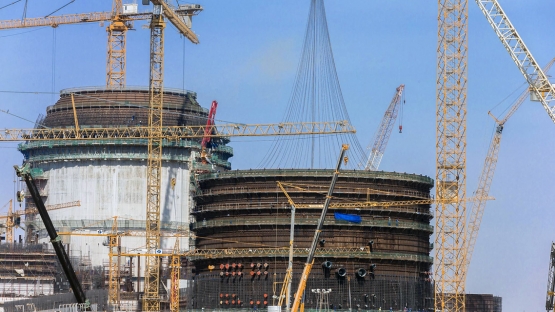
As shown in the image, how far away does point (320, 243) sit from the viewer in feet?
574

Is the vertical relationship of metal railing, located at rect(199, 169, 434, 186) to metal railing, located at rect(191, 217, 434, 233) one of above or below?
above

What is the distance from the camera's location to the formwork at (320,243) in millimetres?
174375

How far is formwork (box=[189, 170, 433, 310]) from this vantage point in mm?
174375

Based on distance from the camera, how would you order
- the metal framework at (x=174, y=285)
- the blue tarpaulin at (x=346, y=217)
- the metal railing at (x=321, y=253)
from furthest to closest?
1. the metal framework at (x=174, y=285)
2. the blue tarpaulin at (x=346, y=217)
3. the metal railing at (x=321, y=253)

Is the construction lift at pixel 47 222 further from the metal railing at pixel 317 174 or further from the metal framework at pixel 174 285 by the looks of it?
the metal railing at pixel 317 174

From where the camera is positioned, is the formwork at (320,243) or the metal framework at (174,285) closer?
the formwork at (320,243)

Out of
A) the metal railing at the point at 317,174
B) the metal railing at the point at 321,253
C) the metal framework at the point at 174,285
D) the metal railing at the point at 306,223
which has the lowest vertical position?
the metal framework at the point at 174,285

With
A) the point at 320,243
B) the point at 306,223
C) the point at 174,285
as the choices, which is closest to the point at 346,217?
the point at 320,243

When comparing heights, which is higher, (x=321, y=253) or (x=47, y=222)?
(x=47, y=222)

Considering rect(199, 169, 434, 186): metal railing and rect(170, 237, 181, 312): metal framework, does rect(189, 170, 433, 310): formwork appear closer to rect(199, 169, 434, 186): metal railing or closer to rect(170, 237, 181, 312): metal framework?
rect(199, 169, 434, 186): metal railing

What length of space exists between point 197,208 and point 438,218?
4118 centimetres

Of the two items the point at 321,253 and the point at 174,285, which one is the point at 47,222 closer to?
the point at 321,253

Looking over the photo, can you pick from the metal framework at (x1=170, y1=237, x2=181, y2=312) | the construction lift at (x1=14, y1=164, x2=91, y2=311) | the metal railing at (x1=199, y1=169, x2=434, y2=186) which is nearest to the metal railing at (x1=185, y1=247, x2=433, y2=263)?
the metal framework at (x1=170, y1=237, x2=181, y2=312)

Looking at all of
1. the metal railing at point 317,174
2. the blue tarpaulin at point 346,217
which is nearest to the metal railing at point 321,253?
the blue tarpaulin at point 346,217
